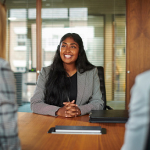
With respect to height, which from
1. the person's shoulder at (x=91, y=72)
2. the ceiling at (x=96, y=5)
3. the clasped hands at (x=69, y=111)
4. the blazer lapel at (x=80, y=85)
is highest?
the ceiling at (x=96, y=5)

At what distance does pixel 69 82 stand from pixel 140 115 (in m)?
1.80

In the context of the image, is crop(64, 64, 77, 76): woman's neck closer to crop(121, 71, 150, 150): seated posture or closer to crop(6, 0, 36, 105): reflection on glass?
crop(6, 0, 36, 105): reflection on glass

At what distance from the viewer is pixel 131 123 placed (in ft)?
1.81

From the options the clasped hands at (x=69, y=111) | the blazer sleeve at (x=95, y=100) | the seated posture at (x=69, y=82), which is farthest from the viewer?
the seated posture at (x=69, y=82)

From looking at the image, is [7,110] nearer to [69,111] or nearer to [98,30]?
[69,111]

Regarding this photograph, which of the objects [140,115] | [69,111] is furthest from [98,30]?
[140,115]

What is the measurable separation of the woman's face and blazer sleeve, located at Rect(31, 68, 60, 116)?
0.26 m

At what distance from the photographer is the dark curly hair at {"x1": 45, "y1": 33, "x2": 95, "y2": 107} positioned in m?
2.17

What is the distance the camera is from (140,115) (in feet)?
1.74

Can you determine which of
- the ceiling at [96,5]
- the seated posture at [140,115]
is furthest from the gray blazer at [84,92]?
the ceiling at [96,5]

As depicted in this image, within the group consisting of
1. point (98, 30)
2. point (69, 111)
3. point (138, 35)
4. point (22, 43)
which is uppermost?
point (98, 30)

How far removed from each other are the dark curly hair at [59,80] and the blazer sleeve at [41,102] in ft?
0.17

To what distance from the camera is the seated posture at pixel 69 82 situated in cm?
212

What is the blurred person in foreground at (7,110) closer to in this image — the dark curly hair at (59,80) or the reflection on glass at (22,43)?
the dark curly hair at (59,80)
